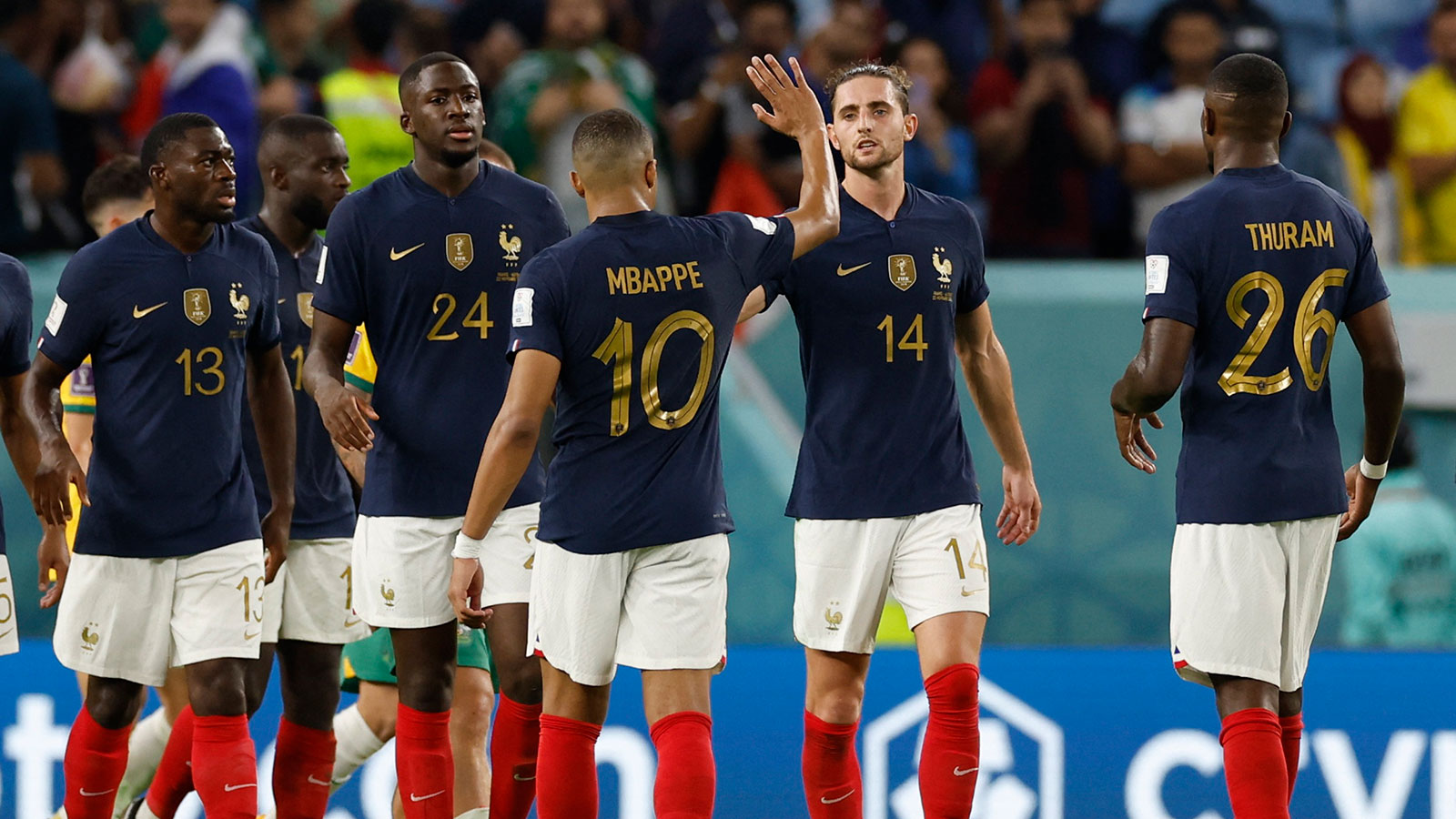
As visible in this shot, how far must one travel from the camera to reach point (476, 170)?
5570 mm

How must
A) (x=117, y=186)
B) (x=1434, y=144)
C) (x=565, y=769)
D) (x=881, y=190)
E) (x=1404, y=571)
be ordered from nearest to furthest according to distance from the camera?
(x=565, y=769), (x=881, y=190), (x=117, y=186), (x=1404, y=571), (x=1434, y=144)

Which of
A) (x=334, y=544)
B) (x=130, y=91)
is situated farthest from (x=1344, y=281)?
(x=130, y=91)

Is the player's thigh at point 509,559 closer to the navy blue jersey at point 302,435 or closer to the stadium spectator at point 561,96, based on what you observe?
the navy blue jersey at point 302,435

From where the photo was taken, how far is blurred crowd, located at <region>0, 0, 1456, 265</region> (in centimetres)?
868

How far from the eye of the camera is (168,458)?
17.5ft

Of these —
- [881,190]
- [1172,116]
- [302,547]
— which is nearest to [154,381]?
[302,547]

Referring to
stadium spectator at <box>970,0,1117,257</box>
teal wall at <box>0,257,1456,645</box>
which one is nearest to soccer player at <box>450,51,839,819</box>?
teal wall at <box>0,257,1456,645</box>

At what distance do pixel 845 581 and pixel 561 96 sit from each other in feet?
12.4

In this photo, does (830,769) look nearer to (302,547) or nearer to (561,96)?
(302,547)

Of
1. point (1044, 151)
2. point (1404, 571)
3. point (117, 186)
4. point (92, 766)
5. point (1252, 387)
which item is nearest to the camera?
point (1252, 387)

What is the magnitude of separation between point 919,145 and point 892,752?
334 cm

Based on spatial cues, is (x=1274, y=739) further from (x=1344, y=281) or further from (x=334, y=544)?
(x=334, y=544)

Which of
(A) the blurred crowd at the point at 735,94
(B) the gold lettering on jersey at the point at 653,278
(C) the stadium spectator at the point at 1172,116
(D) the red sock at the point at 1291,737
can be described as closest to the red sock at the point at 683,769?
(B) the gold lettering on jersey at the point at 653,278

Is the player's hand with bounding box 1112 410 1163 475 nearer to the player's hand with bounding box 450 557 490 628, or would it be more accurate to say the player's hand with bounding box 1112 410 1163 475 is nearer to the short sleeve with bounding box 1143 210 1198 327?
the short sleeve with bounding box 1143 210 1198 327
